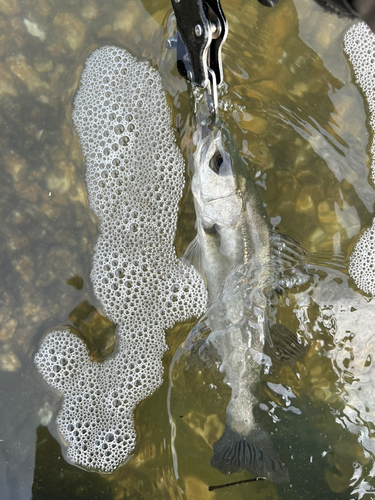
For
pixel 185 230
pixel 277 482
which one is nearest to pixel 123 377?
pixel 185 230

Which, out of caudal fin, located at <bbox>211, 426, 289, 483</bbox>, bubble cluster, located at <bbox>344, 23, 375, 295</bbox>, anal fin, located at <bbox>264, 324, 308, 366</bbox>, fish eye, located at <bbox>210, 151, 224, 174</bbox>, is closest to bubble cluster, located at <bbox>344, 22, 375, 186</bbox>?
bubble cluster, located at <bbox>344, 23, 375, 295</bbox>

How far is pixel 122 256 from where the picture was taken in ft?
7.41

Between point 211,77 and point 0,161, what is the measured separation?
4.00 ft

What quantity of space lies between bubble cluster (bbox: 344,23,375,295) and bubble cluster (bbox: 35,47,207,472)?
102cm

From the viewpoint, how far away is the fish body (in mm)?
2111

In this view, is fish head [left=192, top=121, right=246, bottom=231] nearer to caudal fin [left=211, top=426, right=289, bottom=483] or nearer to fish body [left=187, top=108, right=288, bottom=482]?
fish body [left=187, top=108, right=288, bottom=482]

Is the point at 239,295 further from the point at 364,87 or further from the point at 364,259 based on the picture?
the point at 364,87

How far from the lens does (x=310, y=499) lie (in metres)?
2.31

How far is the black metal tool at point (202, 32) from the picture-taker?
1.60m

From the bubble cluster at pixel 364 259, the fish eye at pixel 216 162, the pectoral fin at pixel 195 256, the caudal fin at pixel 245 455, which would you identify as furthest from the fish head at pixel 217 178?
the caudal fin at pixel 245 455

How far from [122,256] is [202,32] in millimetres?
1199

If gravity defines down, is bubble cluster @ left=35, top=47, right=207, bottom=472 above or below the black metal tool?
below

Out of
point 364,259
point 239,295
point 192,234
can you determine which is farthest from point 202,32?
point 364,259

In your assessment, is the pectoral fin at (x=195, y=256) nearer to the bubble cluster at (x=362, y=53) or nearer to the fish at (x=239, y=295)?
the fish at (x=239, y=295)
